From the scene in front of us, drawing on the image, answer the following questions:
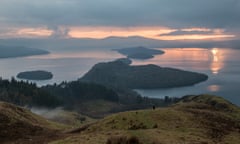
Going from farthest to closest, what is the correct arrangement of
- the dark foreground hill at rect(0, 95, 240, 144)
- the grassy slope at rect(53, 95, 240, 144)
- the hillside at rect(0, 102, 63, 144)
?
the hillside at rect(0, 102, 63, 144) < the dark foreground hill at rect(0, 95, 240, 144) < the grassy slope at rect(53, 95, 240, 144)

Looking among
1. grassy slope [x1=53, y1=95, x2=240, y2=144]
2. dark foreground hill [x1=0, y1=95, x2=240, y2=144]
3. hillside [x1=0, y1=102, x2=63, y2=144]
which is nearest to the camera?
grassy slope [x1=53, y1=95, x2=240, y2=144]

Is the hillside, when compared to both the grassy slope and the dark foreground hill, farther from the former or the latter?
the grassy slope

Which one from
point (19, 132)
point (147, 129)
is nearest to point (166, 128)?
point (147, 129)

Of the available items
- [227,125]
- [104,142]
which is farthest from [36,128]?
[227,125]

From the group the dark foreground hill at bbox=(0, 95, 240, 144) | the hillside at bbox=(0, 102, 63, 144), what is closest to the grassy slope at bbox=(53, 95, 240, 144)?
the dark foreground hill at bbox=(0, 95, 240, 144)

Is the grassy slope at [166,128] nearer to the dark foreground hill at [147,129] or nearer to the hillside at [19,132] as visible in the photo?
the dark foreground hill at [147,129]

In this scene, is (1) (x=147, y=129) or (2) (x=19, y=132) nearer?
(1) (x=147, y=129)

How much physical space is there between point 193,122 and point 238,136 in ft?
23.1

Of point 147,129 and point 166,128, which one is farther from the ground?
point 147,129

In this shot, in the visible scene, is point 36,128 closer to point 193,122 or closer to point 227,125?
point 193,122

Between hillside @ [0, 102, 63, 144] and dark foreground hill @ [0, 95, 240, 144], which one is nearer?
dark foreground hill @ [0, 95, 240, 144]

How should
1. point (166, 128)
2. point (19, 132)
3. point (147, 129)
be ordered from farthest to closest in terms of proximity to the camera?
point (19, 132) < point (166, 128) < point (147, 129)

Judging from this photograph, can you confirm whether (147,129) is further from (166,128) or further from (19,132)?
(19,132)

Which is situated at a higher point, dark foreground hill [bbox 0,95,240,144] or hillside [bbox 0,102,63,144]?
Result: dark foreground hill [bbox 0,95,240,144]
